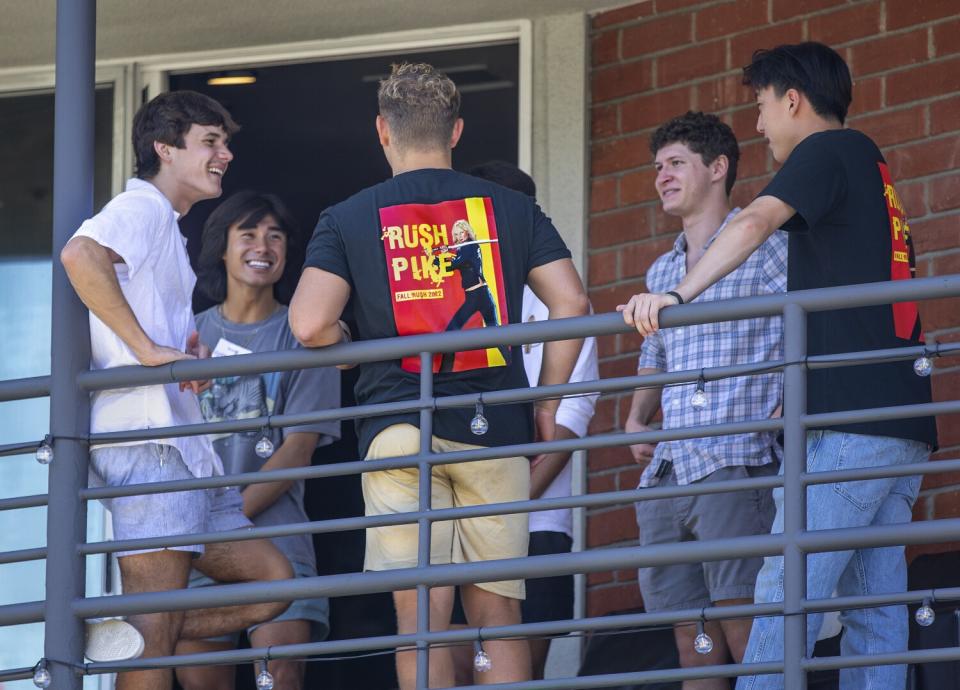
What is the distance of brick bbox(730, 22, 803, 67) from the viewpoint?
20.3 feet

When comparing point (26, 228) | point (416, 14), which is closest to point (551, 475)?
point (416, 14)

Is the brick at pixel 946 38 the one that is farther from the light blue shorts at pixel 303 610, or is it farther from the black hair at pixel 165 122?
the light blue shorts at pixel 303 610

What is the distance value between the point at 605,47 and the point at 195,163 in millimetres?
2227

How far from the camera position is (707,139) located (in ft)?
18.2

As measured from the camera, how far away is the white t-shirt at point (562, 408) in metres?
5.57

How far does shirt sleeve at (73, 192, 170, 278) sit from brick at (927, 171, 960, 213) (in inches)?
103

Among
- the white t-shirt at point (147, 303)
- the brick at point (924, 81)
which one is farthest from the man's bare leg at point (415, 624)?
the brick at point (924, 81)

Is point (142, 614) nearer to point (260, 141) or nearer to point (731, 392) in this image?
point (731, 392)

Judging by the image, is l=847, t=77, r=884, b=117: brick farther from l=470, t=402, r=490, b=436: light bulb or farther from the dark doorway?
l=470, t=402, r=490, b=436: light bulb

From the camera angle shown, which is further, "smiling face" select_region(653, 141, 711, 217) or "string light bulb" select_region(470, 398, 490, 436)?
"smiling face" select_region(653, 141, 711, 217)

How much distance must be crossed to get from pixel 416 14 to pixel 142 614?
3113 millimetres

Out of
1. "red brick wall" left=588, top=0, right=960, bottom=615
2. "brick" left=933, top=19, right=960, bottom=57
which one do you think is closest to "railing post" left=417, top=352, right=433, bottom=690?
"red brick wall" left=588, top=0, right=960, bottom=615

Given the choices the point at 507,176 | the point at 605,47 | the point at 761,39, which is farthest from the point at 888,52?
the point at 507,176

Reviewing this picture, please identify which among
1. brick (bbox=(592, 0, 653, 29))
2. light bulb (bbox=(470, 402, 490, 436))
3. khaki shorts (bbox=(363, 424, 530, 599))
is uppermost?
brick (bbox=(592, 0, 653, 29))
